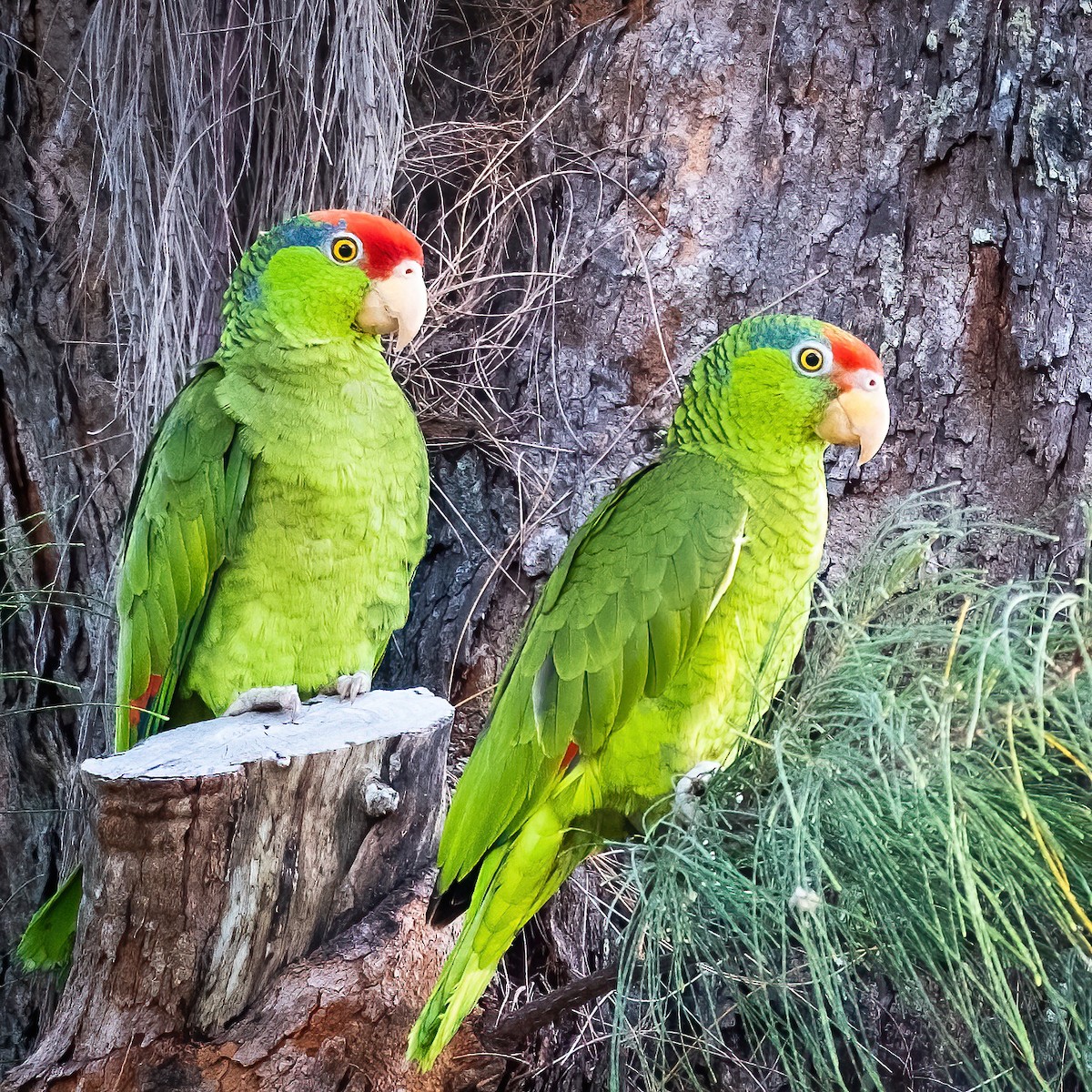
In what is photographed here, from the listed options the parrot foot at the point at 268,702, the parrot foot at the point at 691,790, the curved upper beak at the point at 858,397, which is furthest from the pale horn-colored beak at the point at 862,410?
the parrot foot at the point at 268,702

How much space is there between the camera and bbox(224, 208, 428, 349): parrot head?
1.59 m

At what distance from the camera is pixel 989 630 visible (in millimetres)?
974

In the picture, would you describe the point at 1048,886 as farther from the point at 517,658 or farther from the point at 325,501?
the point at 325,501

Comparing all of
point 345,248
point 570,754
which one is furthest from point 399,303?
point 570,754

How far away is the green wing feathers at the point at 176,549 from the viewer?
1.63m

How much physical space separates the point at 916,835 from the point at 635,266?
3.90 ft

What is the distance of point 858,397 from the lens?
4.78 feet

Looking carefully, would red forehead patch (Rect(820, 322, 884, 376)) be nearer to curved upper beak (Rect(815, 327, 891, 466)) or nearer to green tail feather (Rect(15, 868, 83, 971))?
curved upper beak (Rect(815, 327, 891, 466))

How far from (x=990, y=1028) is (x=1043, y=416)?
1.01 m

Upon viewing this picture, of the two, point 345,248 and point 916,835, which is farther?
point 345,248

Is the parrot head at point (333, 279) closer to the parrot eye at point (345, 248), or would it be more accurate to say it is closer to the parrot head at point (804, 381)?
the parrot eye at point (345, 248)

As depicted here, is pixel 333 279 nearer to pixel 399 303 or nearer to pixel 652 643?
pixel 399 303

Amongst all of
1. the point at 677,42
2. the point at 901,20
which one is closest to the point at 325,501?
the point at 677,42

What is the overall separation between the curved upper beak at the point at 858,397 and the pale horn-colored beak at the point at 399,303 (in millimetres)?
606
